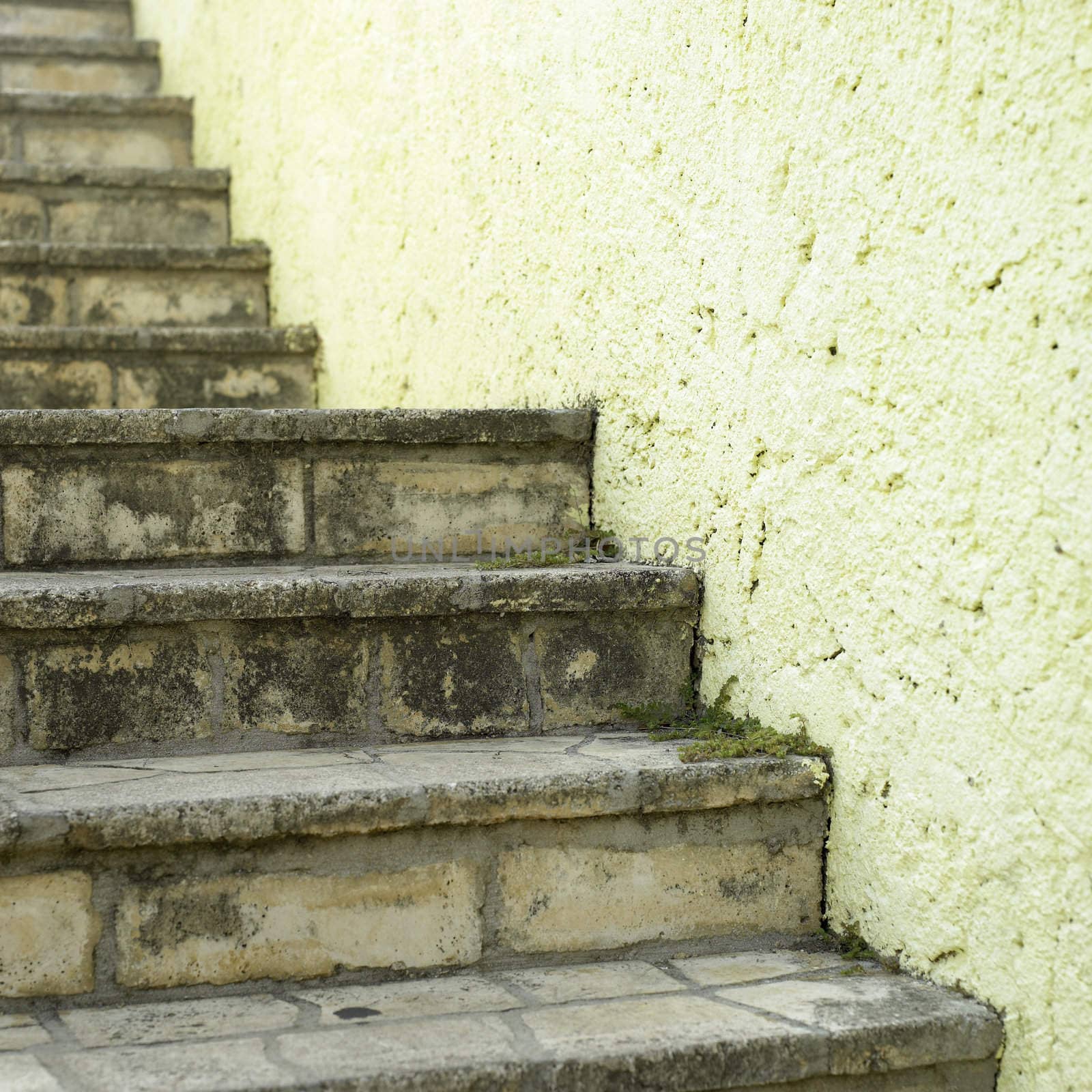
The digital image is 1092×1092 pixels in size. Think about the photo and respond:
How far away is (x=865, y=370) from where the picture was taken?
1.65 meters

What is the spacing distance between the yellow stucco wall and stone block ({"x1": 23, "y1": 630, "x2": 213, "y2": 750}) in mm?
835

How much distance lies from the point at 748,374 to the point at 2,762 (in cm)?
125

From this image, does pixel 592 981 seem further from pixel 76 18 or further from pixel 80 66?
pixel 76 18

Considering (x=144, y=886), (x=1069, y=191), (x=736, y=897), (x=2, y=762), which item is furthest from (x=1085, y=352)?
(x=2, y=762)

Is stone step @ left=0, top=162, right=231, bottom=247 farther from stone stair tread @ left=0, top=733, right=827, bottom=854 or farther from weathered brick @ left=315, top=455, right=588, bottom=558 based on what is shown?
stone stair tread @ left=0, top=733, right=827, bottom=854

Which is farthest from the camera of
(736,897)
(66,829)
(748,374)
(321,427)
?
(321,427)

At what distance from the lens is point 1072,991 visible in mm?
1373

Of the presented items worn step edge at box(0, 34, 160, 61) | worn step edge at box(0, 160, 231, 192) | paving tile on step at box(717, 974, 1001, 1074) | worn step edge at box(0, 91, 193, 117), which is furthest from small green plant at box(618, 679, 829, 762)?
worn step edge at box(0, 34, 160, 61)

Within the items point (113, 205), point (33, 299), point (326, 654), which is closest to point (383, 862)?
point (326, 654)

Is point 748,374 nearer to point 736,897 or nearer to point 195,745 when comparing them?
point 736,897

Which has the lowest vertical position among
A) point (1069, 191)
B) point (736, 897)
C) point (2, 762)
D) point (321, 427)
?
point (736, 897)

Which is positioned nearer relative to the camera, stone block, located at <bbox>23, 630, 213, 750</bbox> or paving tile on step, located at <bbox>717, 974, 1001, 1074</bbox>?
paving tile on step, located at <bbox>717, 974, 1001, 1074</bbox>

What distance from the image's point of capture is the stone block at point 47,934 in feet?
4.88

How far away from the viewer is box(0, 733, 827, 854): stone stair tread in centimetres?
151
